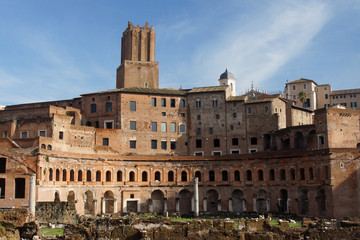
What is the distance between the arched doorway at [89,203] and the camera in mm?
53594

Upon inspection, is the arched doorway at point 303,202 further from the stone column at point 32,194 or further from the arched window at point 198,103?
the stone column at point 32,194

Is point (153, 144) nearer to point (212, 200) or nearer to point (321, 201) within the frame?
point (212, 200)

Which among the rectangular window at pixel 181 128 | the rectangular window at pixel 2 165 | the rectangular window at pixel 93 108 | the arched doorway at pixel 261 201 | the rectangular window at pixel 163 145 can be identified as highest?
the rectangular window at pixel 93 108

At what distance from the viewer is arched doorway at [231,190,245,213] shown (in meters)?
57.0

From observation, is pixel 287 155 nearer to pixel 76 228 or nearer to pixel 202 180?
pixel 202 180

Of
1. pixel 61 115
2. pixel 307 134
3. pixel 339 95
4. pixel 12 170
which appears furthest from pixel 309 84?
pixel 12 170

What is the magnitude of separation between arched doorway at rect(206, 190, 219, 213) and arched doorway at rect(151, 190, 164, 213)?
6406 mm

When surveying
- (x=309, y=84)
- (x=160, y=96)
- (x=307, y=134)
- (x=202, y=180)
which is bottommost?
(x=202, y=180)

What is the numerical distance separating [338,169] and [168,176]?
23023 millimetres

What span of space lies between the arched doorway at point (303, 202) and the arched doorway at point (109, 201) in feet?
78.4

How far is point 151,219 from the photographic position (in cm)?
3309

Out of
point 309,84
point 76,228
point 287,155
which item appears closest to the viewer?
point 76,228

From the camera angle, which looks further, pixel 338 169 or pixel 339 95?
pixel 339 95

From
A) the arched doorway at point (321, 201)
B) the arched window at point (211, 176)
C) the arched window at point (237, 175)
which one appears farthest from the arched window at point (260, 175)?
the arched doorway at point (321, 201)
